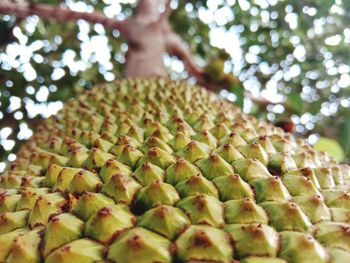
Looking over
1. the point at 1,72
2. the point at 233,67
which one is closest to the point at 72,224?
the point at 1,72

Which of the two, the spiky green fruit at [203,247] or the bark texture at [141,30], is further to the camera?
the bark texture at [141,30]

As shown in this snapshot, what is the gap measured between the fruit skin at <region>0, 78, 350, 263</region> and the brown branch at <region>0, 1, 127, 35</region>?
2.62 ft

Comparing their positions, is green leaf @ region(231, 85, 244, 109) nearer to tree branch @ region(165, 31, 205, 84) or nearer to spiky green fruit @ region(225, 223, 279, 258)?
tree branch @ region(165, 31, 205, 84)

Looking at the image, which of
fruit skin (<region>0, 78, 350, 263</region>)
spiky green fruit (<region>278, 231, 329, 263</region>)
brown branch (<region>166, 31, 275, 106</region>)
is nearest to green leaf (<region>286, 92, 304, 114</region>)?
brown branch (<region>166, 31, 275, 106</region>)

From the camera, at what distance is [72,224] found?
81 centimetres

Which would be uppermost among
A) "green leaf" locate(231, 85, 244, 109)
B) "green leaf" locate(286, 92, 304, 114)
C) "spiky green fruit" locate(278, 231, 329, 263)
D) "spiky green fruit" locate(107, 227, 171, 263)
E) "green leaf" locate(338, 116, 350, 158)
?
"green leaf" locate(286, 92, 304, 114)

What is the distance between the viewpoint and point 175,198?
0.86 metres

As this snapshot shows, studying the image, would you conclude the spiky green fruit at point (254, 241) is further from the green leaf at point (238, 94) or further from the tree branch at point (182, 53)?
the tree branch at point (182, 53)

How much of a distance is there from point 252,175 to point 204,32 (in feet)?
6.85

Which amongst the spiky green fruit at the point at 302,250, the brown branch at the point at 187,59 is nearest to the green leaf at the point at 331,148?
the brown branch at the point at 187,59

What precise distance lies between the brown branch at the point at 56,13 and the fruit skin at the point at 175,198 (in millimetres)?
797

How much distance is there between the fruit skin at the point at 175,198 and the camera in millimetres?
749

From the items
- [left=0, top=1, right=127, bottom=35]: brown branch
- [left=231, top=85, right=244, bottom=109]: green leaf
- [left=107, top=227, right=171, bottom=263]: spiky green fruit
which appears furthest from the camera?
[left=231, top=85, right=244, bottom=109]: green leaf

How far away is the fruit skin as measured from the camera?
75 centimetres
